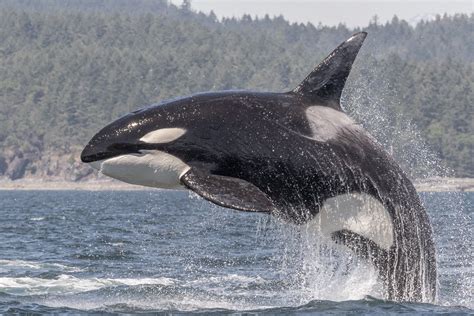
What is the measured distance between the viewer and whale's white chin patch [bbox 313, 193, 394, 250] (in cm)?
1450

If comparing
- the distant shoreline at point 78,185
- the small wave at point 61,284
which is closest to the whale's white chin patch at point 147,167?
the small wave at point 61,284

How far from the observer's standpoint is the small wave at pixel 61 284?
→ 2198 cm

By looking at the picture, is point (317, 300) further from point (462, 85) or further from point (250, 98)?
point (462, 85)

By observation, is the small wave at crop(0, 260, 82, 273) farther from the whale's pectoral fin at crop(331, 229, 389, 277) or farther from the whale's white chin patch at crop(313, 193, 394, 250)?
the whale's white chin patch at crop(313, 193, 394, 250)

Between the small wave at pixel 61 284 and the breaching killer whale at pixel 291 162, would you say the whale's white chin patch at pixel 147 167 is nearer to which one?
the breaching killer whale at pixel 291 162

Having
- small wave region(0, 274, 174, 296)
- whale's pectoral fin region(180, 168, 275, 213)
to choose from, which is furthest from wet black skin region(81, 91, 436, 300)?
small wave region(0, 274, 174, 296)

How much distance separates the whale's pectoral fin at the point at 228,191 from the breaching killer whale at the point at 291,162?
0.05ft

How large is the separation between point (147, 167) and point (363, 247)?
10.3 ft

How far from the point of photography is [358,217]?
1467 cm

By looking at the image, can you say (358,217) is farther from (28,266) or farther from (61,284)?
(28,266)

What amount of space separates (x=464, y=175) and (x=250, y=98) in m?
148

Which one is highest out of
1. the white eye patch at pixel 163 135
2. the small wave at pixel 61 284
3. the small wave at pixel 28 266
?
the white eye patch at pixel 163 135

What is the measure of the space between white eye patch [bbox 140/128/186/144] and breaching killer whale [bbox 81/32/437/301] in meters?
0.01

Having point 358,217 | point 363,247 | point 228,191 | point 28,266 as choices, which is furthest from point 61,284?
point 228,191
